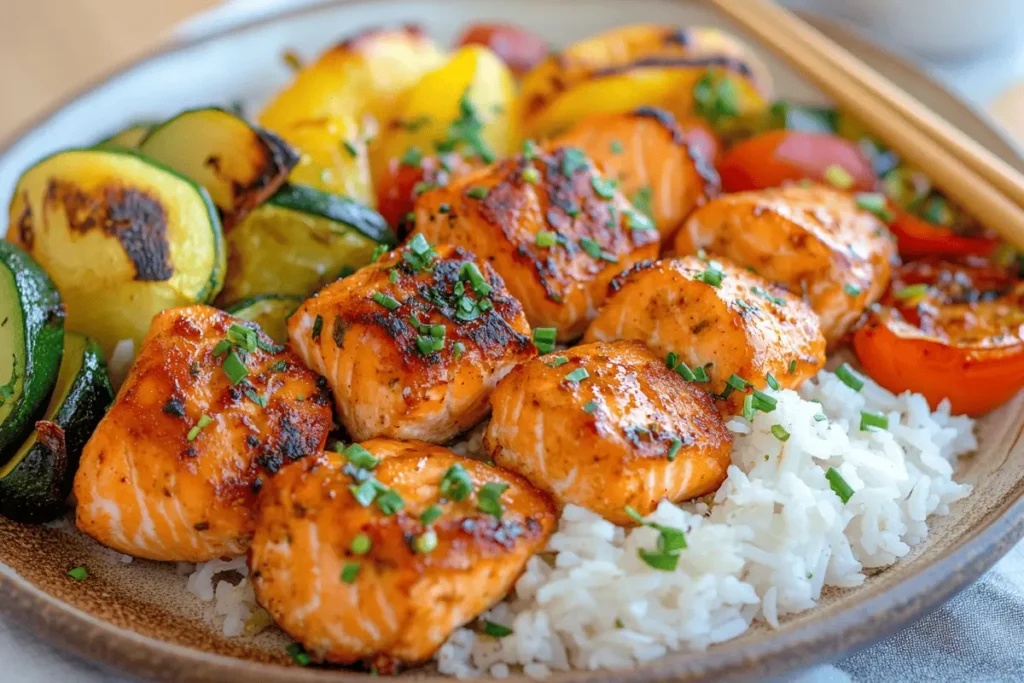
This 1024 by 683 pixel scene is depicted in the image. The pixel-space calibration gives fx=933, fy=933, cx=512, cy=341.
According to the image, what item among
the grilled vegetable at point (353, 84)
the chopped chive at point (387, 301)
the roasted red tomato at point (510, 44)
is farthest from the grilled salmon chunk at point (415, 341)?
the roasted red tomato at point (510, 44)

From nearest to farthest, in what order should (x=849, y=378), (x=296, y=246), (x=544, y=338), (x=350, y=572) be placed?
(x=350, y=572), (x=544, y=338), (x=849, y=378), (x=296, y=246)

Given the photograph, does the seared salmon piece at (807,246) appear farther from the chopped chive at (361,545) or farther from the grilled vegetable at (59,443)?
the grilled vegetable at (59,443)

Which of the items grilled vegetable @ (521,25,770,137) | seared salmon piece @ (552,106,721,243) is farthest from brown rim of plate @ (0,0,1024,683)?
grilled vegetable @ (521,25,770,137)

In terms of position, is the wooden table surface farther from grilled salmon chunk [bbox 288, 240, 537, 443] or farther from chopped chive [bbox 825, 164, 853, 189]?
chopped chive [bbox 825, 164, 853, 189]

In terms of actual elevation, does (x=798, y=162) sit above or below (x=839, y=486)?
above

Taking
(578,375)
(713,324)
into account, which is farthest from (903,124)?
(578,375)

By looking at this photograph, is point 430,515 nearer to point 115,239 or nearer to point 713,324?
point 713,324

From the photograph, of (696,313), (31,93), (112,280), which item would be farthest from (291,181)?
(31,93)
